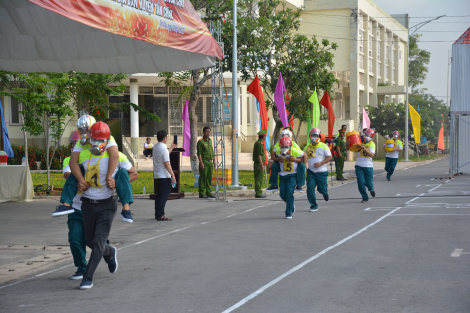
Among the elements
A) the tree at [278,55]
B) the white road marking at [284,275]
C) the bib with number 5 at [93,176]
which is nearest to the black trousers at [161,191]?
the white road marking at [284,275]

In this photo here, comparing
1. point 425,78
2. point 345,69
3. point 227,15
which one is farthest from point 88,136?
point 425,78

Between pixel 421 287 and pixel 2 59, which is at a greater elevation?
pixel 2 59

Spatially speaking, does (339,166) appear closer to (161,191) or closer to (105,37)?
(105,37)

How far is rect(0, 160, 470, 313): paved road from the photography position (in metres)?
6.02

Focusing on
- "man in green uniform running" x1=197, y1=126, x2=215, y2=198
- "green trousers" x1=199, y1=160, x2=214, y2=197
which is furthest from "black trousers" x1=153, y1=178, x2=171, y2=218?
"green trousers" x1=199, y1=160, x2=214, y2=197

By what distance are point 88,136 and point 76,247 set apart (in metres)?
1.35

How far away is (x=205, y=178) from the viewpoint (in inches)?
685

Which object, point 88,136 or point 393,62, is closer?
point 88,136

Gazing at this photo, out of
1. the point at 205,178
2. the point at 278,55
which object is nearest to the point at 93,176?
the point at 205,178

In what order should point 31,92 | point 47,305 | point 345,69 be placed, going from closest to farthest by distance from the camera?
point 47,305 → point 31,92 → point 345,69

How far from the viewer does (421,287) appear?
21.2ft

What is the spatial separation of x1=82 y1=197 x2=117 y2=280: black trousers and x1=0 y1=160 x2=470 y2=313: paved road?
379 millimetres

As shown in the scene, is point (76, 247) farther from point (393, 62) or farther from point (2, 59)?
point (393, 62)

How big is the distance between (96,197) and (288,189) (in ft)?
20.6
